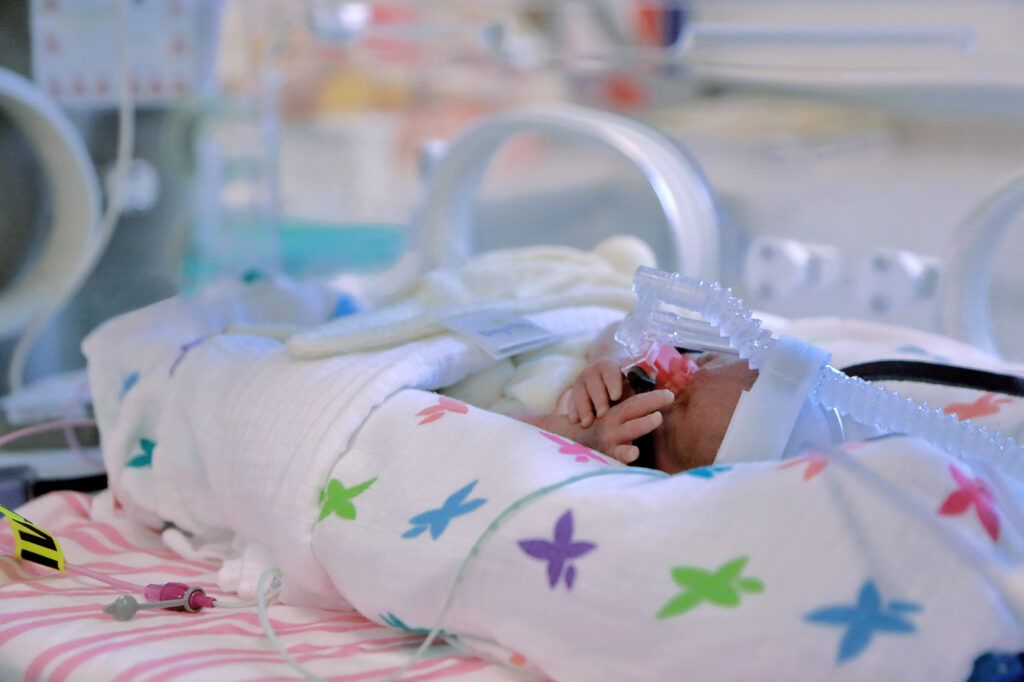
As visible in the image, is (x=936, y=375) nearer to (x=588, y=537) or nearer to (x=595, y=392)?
(x=595, y=392)

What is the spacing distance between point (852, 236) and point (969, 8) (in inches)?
20.8

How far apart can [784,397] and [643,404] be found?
0.39 feet

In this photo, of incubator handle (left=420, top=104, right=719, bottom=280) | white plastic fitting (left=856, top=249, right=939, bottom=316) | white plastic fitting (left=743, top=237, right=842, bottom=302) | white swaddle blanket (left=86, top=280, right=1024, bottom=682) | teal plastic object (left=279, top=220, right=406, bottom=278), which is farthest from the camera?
teal plastic object (left=279, top=220, right=406, bottom=278)

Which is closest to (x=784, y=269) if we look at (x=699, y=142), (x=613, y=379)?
(x=699, y=142)

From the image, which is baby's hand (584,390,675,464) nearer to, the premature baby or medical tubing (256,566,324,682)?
the premature baby

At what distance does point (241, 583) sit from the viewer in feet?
2.94

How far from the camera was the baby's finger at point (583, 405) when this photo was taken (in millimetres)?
887

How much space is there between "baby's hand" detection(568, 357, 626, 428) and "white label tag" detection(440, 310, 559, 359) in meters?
0.10

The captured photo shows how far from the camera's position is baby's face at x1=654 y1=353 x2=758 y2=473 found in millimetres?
826

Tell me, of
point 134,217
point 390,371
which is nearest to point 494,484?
point 390,371

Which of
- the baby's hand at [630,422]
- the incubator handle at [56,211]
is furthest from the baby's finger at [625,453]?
the incubator handle at [56,211]

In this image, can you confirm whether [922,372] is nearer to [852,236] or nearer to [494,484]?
[494,484]

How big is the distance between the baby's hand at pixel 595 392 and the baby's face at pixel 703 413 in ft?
0.14

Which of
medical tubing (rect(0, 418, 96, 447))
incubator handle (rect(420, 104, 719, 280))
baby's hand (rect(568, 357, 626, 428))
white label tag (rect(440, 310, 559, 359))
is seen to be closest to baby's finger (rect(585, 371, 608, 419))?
baby's hand (rect(568, 357, 626, 428))
